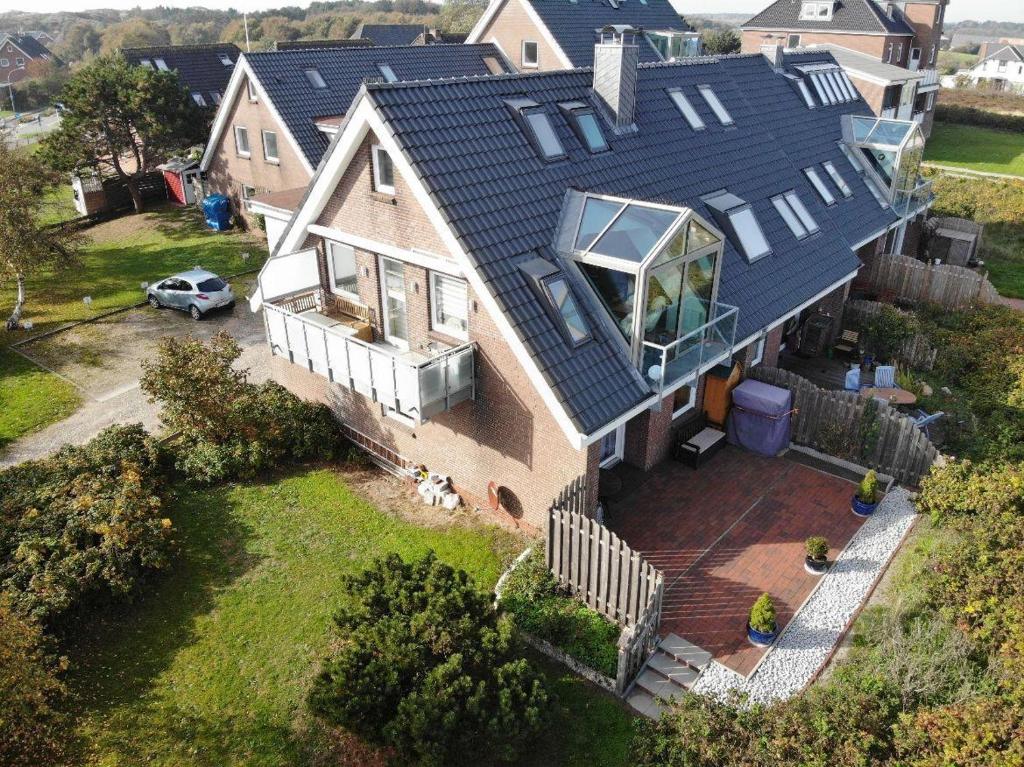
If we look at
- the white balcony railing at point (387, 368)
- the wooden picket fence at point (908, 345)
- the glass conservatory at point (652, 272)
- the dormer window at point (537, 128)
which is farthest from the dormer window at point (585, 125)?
the wooden picket fence at point (908, 345)

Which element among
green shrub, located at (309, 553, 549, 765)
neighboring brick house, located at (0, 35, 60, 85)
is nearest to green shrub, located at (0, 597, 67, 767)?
green shrub, located at (309, 553, 549, 765)

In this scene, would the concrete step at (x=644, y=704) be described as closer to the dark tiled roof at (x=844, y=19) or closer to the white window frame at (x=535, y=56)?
the white window frame at (x=535, y=56)

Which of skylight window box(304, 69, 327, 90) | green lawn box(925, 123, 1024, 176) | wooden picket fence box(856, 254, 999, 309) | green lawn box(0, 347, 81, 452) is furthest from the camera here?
green lawn box(925, 123, 1024, 176)

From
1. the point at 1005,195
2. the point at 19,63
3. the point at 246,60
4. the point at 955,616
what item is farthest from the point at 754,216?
the point at 19,63

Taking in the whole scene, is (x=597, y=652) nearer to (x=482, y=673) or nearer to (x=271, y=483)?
(x=482, y=673)

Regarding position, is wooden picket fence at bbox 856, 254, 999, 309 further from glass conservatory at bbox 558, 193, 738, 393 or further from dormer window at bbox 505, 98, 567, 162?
dormer window at bbox 505, 98, 567, 162

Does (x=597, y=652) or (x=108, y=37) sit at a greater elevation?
(x=108, y=37)

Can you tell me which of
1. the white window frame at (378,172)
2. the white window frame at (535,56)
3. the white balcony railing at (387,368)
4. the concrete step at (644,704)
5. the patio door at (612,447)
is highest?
the white window frame at (535,56)
